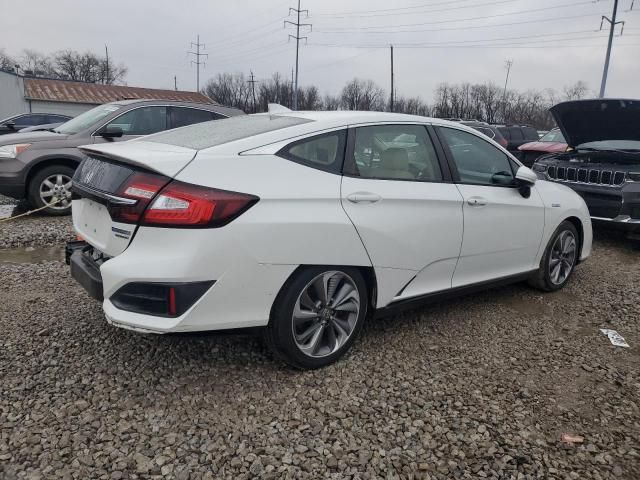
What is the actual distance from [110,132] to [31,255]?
2.32 meters

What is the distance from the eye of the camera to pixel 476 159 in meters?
3.88

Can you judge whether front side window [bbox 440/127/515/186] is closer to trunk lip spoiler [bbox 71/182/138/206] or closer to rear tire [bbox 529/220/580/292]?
rear tire [bbox 529/220/580/292]

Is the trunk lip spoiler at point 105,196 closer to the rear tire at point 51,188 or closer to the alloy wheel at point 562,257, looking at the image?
the alloy wheel at point 562,257

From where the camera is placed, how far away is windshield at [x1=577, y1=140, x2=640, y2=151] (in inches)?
262

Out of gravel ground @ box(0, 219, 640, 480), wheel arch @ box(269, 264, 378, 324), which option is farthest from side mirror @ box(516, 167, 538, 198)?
wheel arch @ box(269, 264, 378, 324)

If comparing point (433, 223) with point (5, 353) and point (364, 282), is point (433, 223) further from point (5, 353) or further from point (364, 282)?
point (5, 353)

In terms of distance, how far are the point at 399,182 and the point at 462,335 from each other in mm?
1286

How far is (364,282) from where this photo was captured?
3.09 meters

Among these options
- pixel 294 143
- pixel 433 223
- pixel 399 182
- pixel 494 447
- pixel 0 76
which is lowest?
pixel 494 447

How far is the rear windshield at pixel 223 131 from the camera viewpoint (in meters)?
2.88

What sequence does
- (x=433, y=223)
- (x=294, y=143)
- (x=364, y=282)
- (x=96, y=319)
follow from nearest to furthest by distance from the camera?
(x=294, y=143)
(x=364, y=282)
(x=433, y=223)
(x=96, y=319)

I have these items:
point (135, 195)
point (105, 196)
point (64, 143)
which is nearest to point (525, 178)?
point (135, 195)

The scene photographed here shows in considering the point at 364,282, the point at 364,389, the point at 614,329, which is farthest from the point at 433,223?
the point at 614,329

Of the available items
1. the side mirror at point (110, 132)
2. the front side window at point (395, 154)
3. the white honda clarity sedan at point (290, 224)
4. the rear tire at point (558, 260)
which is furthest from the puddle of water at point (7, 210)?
the rear tire at point (558, 260)
